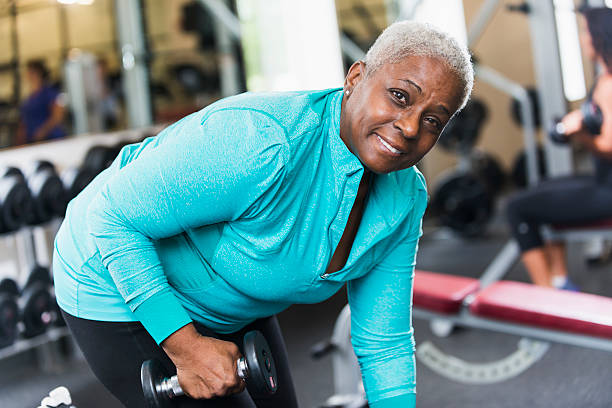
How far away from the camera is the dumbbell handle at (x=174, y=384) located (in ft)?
2.79

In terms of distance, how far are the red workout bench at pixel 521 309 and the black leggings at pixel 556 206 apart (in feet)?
2.10

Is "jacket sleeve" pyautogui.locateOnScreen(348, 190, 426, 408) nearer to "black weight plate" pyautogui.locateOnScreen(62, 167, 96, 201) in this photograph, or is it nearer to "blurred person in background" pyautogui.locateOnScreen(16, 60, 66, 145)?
"black weight plate" pyautogui.locateOnScreen(62, 167, 96, 201)

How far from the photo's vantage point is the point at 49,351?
2803 millimetres

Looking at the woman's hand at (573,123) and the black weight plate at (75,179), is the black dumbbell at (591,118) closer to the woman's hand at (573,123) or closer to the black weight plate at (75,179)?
the woman's hand at (573,123)

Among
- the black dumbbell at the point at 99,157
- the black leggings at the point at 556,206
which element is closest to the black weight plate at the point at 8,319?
the black dumbbell at the point at 99,157

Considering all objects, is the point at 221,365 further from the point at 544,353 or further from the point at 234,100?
the point at 544,353

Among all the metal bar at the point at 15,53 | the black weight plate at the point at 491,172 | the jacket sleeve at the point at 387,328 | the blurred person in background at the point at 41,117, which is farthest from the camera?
the black weight plate at the point at 491,172

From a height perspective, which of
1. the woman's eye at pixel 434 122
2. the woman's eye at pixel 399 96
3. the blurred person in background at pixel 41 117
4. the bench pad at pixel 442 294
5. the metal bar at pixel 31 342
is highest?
the woman's eye at pixel 399 96

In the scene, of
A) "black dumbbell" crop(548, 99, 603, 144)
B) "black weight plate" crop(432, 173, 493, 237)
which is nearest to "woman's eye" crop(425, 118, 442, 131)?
"black dumbbell" crop(548, 99, 603, 144)

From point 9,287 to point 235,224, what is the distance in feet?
6.60

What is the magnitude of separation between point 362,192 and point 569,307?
889mm

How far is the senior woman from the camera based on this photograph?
2.72 feet

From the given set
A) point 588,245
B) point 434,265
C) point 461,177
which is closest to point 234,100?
point 434,265

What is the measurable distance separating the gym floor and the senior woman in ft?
2.27
